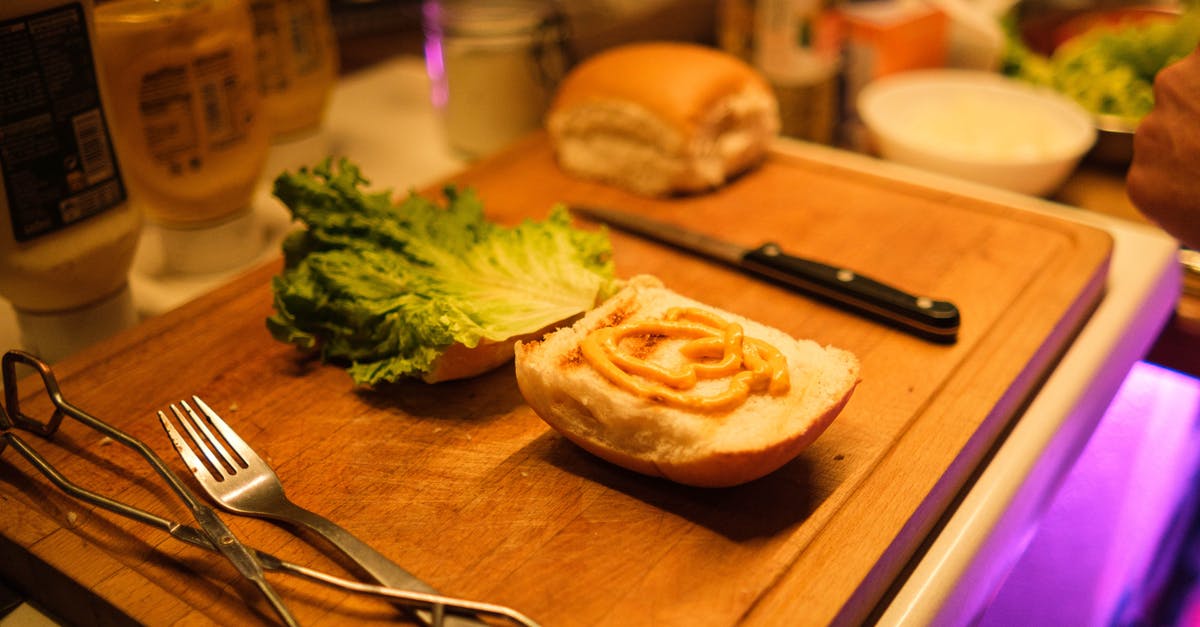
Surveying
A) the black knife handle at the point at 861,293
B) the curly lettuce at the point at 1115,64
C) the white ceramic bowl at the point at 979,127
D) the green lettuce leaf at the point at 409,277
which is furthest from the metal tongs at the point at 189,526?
the curly lettuce at the point at 1115,64

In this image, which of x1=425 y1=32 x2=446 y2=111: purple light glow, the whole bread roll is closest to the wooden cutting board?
the whole bread roll

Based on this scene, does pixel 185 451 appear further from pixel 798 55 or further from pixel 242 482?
pixel 798 55

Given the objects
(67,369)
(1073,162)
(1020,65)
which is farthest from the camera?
(1020,65)

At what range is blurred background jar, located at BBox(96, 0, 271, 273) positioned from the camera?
5.64ft

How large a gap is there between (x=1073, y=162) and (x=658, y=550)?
177 centimetres

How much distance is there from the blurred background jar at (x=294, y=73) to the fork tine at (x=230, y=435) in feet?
3.41

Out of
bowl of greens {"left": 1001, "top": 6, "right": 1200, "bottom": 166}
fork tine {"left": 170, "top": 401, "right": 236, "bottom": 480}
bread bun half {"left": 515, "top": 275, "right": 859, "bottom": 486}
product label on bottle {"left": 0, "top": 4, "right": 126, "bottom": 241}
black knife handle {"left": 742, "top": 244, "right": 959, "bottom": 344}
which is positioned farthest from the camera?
bowl of greens {"left": 1001, "top": 6, "right": 1200, "bottom": 166}

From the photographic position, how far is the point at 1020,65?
2.94 m

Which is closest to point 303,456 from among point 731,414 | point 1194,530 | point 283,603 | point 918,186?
point 283,603

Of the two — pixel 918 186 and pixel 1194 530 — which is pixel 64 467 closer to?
pixel 918 186

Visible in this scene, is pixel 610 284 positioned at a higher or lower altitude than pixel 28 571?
higher

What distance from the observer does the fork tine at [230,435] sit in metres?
1.37

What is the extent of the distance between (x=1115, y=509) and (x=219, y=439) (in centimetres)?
196

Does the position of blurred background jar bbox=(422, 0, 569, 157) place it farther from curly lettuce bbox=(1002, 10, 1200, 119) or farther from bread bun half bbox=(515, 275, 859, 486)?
curly lettuce bbox=(1002, 10, 1200, 119)
